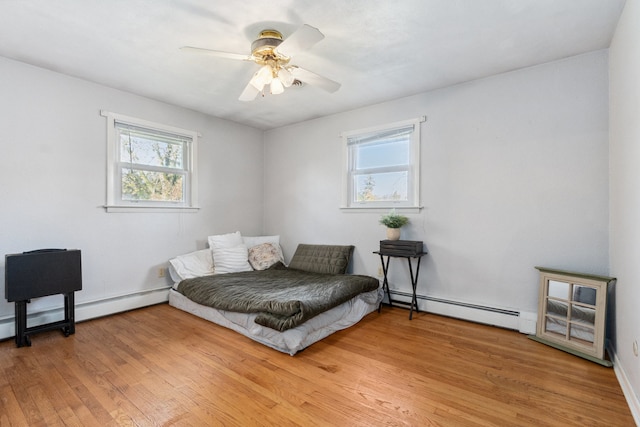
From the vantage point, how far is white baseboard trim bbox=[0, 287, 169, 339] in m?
2.68

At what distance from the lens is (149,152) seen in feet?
12.0

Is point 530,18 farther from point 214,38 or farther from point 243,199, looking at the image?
point 243,199

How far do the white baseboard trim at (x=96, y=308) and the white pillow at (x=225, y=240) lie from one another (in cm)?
76

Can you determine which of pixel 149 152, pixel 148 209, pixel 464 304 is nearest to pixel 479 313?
pixel 464 304

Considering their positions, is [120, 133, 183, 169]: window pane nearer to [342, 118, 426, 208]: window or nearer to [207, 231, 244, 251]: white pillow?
[207, 231, 244, 251]: white pillow

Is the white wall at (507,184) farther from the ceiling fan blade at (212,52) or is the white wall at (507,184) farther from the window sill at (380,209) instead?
the ceiling fan blade at (212,52)

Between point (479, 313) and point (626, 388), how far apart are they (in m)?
1.24

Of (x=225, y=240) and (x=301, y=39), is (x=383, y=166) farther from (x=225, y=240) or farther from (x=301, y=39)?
(x=225, y=240)

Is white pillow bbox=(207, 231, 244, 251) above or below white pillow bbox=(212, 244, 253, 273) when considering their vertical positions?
above

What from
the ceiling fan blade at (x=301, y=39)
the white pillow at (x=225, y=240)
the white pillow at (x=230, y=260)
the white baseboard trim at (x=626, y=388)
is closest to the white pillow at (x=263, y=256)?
the white pillow at (x=230, y=260)

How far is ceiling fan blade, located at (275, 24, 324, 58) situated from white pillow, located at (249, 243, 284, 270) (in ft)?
9.00

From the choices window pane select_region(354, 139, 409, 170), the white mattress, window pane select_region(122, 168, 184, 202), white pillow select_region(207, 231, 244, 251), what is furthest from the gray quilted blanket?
window pane select_region(354, 139, 409, 170)

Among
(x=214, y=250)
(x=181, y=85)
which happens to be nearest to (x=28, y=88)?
(x=181, y=85)

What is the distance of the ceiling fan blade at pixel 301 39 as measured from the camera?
187cm
